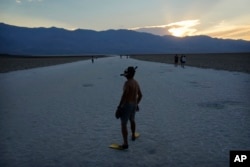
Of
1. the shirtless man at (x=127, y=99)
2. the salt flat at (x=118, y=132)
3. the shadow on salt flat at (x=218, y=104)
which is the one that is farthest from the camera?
the shadow on salt flat at (x=218, y=104)

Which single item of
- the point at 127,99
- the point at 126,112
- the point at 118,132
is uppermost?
the point at 127,99

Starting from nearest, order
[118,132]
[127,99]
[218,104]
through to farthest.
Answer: [127,99], [118,132], [218,104]

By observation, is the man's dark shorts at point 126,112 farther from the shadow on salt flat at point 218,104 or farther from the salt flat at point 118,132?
the shadow on salt flat at point 218,104

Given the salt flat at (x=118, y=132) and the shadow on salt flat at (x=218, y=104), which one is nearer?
the salt flat at (x=118, y=132)

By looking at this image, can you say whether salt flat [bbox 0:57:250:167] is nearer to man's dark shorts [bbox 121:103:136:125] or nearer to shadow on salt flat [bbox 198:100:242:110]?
shadow on salt flat [bbox 198:100:242:110]

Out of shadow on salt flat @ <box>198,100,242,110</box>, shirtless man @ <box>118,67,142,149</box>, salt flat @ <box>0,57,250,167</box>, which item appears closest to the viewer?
salt flat @ <box>0,57,250,167</box>

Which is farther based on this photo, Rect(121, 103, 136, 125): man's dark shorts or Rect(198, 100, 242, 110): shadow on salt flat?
Rect(198, 100, 242, 110): shadow on salt flat

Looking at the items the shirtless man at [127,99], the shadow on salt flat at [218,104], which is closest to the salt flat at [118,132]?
the shadow on salt flat at [218,104]

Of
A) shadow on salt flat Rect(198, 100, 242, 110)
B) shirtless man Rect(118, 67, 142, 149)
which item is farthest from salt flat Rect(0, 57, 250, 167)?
shirtless man Rect(118, 67, 142, 149)

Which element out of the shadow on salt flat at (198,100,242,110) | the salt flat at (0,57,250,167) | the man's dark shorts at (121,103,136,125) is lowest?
the salt flat at (0,57,250,167)

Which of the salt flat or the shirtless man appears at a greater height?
the shirtless man

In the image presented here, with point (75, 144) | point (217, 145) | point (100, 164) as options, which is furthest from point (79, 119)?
point (217, 145)

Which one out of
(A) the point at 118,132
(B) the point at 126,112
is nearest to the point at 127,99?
(B) the point at 126,112

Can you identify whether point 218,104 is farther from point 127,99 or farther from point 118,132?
point 127,99
